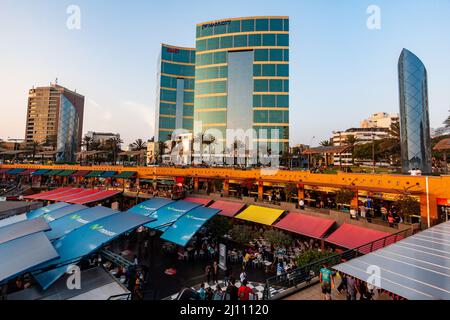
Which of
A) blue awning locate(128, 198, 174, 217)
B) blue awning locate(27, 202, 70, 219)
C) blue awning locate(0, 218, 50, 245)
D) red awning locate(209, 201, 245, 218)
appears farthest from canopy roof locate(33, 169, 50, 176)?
blue awning locate(0, 218, 50, 245)

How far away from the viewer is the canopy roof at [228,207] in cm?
2223

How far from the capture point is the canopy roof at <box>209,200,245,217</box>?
875 inches

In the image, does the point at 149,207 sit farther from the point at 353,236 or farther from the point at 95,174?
the point at 95,174

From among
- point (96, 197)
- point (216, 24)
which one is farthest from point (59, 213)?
point (216, 24)

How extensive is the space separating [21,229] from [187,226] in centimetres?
883

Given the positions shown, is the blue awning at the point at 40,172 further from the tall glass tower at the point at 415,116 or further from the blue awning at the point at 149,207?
the tall glass tower at the point at 415,116

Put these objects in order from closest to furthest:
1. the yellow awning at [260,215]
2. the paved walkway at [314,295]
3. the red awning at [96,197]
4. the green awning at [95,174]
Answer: the paved walkway at [314,295], the yellow awning at [260,215], the red awning at [96,197], the green awning at [95,174]

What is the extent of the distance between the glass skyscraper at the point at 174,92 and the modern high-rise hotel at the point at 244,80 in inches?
646

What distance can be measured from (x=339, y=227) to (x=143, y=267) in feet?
44.7

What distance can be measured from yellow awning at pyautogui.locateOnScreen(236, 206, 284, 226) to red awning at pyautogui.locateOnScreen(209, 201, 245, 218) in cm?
86

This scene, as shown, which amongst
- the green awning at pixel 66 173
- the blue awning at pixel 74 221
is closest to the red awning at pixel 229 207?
the blue awning at pixel 74 221

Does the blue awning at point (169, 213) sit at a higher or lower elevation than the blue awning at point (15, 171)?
lower

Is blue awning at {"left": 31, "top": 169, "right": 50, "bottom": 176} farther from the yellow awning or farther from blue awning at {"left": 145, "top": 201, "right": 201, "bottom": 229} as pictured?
the yellow awning

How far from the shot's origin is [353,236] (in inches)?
578
